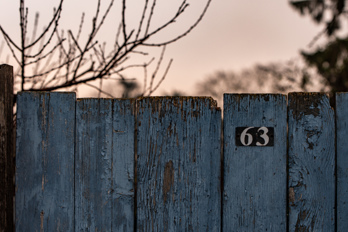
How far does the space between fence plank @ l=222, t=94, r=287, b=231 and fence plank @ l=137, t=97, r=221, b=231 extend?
0.06 meters

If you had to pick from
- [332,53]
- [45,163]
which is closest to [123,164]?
[45,163]

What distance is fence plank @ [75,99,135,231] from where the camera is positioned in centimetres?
224

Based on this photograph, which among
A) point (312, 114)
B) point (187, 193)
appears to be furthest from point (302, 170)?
point (187, 193)

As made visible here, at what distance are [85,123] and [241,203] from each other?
0.92 metres

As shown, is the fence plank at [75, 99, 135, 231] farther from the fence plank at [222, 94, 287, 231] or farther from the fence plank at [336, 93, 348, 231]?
the fence plank at [336, 93, 348, 231]

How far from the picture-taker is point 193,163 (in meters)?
2.22

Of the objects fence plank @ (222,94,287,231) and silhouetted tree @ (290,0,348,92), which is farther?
silhouetted tree @ (290,0,348,92)

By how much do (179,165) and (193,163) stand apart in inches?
2.9

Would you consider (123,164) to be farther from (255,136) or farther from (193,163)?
(255,136)

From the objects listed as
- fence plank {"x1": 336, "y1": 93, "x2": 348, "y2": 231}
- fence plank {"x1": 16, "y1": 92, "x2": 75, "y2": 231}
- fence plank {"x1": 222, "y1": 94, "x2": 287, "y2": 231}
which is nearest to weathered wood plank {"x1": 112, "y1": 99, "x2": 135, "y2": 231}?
fence plank {"x1": 16, "y1": 92, "x2": 75, "y2": 231}

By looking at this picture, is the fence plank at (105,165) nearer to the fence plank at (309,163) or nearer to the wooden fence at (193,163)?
the wooden fence at (193,163)

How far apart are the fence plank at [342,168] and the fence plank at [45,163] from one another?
4.60ft

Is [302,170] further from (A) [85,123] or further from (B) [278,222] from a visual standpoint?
(A) [85,123]

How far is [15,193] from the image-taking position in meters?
2.28
